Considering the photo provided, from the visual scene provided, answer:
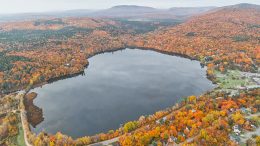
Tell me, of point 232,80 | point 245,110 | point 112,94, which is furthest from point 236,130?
point 112,94

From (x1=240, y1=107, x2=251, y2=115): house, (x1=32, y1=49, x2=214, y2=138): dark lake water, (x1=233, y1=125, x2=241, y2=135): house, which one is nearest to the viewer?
(x1=233, y1=125, x2=241, y2=135): house

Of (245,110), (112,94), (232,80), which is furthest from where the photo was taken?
(232,80)

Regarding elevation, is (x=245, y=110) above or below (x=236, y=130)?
above

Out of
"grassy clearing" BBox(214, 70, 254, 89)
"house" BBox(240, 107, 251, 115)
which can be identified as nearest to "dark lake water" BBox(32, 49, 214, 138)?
"grassy clearing" BBox(214, 70, 254, 89)

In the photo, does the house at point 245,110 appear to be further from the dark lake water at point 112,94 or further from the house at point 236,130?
the dark lake water at point 112,94

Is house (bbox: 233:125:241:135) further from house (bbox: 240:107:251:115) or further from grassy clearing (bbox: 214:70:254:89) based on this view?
grassy clearing (bbox: 214:70:254:89)

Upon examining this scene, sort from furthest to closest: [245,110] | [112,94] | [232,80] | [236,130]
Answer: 1. [232,80]
2. [112,94]
3. [245,110]
4. [236,130]

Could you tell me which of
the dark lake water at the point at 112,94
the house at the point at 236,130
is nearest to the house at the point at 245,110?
the house at the point at 236,130

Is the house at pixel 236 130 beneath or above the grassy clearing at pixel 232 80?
beneath

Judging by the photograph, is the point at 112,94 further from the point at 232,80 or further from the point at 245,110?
the point at 232,80

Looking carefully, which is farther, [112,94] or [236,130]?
[112,94]
